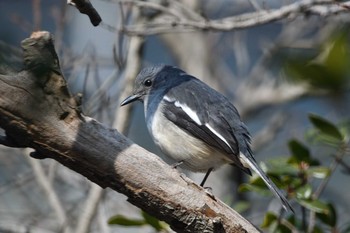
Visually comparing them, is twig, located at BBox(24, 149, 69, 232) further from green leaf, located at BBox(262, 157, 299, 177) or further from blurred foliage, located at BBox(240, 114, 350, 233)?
green leaf, located at BBox(262, 157, 299, 177)

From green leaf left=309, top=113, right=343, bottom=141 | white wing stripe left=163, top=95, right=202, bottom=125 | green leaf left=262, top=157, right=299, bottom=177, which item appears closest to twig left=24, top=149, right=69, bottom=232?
white wing stripe left=163, top=95, right=202, bottom=125

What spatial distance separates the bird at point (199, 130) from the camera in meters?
4.03

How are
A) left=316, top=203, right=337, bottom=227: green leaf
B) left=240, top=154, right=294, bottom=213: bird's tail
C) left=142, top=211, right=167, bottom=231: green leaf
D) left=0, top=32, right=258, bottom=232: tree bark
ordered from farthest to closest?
left=142, top=211, right=167, bottom=231: green leaf
left=316, top=203, right=337, bottom=227: green leaf
left=240, top=154, right=294, bottom=213: bird's tail
left=0, top=32, right=258, bottom=232: tree bark

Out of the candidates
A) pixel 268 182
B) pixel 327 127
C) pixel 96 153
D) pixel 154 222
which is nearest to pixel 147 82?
pixel 154 222

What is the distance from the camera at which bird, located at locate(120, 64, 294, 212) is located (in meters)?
4.03

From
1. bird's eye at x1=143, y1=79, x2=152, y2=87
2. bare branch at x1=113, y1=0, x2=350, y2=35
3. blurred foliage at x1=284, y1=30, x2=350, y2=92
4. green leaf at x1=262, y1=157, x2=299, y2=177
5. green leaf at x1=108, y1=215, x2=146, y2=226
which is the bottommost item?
green leaf at x1=108, y1=215, x2=146, y2=226

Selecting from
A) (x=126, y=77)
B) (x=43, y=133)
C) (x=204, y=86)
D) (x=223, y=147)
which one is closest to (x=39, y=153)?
(x=43, y=133)

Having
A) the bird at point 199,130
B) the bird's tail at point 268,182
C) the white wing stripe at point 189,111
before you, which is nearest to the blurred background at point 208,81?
the bird's tail at point 268,182

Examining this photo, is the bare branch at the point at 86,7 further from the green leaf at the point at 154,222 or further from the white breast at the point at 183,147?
the green leaf at the point at 154,222

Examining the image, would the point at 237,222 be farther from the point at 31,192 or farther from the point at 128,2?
the point at 31,192

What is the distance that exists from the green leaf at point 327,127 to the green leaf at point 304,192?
0.33m

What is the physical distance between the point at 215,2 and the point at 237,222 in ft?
15.0

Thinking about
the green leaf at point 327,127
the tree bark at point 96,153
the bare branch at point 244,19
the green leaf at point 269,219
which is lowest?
the tree bark at point 96,153

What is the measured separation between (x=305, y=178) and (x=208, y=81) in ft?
9.87
